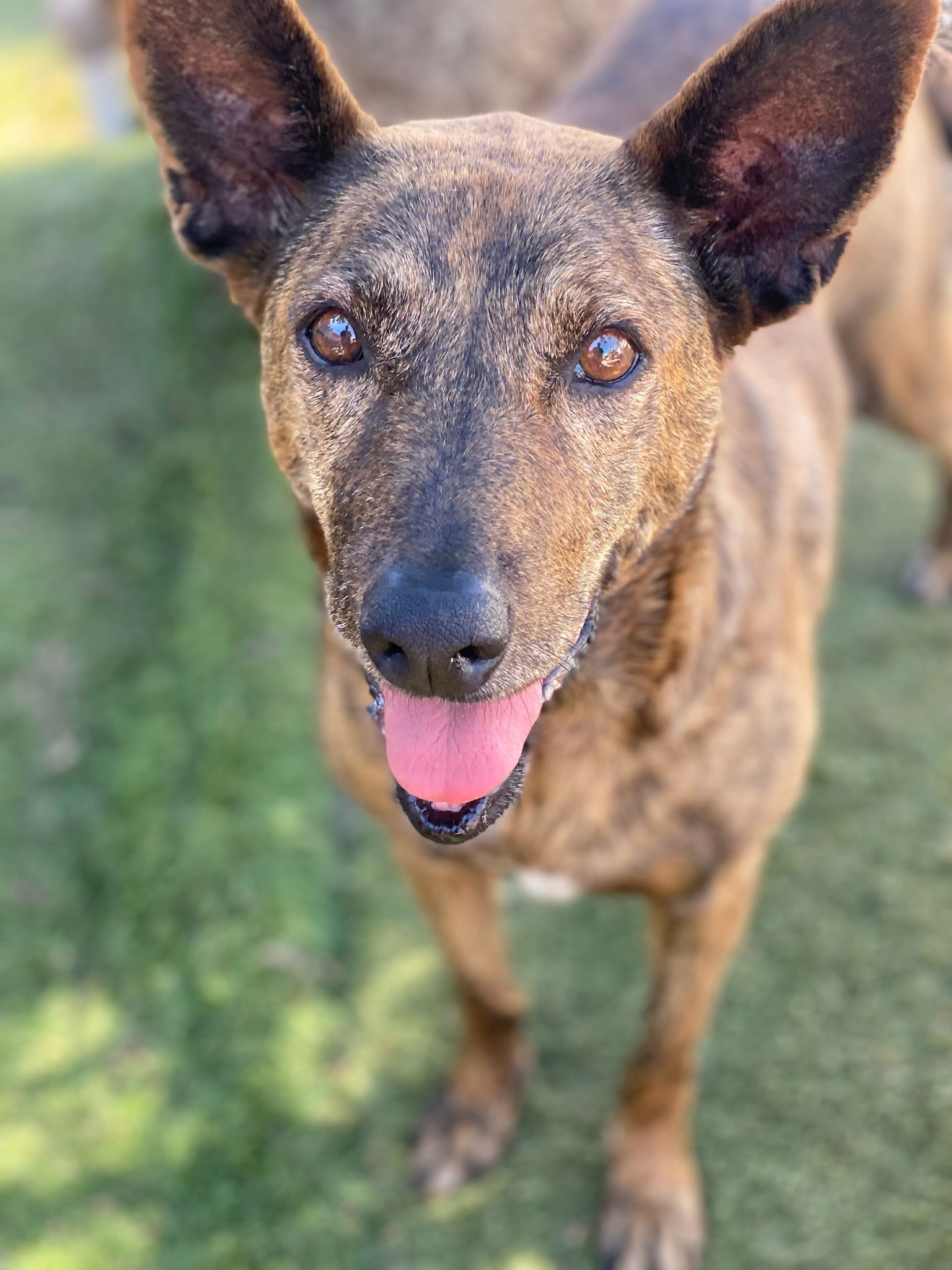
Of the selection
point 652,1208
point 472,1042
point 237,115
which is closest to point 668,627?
point 237,115

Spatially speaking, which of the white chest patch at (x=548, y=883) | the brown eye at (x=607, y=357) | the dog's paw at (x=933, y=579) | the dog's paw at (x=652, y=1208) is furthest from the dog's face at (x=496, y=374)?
the dog's paw at (x=933, y=579)

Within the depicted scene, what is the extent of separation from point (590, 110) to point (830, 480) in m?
1.30

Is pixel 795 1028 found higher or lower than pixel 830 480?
lower

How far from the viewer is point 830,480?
323 centimetres

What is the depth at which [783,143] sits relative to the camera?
1.99 metres

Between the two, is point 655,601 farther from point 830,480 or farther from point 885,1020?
point 885,1020

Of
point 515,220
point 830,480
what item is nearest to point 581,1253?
point 830,480

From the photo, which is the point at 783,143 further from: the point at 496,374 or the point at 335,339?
the point at 335,339

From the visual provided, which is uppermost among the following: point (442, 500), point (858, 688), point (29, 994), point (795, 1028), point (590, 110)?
point (590, 110)

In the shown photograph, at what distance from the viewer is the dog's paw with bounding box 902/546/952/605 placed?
457cm

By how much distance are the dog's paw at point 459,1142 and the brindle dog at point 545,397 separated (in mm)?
935

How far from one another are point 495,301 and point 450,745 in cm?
73

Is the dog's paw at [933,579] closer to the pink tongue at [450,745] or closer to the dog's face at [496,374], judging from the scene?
the dog's face at [496,374]

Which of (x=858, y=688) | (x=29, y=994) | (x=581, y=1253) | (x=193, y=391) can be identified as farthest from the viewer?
(x=193, y=391)
